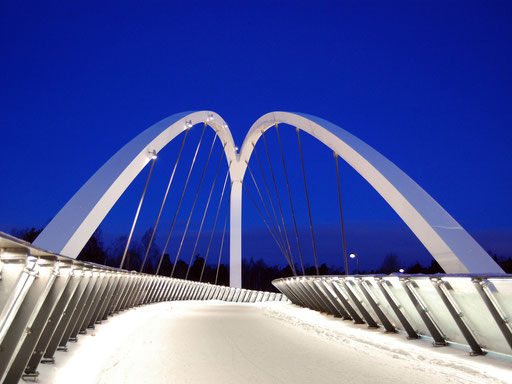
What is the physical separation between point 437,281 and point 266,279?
11924 centimetres

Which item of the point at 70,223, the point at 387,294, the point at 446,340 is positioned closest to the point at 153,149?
the point at 70,223

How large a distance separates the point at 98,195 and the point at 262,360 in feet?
40.6

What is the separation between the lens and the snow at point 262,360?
6669 millimetres

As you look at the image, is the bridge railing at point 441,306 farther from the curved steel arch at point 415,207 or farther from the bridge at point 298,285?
the curved steel arch at point 415,207

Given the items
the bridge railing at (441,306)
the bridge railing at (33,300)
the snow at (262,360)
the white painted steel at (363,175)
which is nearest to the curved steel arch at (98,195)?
the white painted steel at (363,175)

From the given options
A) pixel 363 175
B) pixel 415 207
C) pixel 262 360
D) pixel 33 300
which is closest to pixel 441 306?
pixel 262 360

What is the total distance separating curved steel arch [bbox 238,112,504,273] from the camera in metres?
16.7

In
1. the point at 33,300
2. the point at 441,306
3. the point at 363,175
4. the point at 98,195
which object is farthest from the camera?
the point at 363,175

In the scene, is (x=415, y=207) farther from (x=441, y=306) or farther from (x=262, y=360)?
(x=262, y=360)

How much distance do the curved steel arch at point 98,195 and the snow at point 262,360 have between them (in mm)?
5434

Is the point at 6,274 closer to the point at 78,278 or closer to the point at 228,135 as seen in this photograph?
the point at 78,278

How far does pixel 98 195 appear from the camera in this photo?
62.0ft

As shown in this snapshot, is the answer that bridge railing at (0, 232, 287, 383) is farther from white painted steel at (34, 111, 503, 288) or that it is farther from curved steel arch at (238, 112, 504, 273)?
curved steel arch at (238, 112, 504, 273)

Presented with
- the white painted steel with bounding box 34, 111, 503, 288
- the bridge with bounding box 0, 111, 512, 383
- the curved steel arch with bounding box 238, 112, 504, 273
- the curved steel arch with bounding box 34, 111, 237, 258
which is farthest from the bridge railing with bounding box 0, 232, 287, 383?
the curved steel arch with bounding box 238, 112, 504, 273
